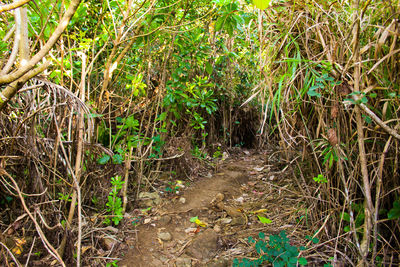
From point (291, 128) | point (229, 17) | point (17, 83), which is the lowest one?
point (291, 128)

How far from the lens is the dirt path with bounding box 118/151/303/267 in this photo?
1927mm

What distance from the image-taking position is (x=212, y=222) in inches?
92.9

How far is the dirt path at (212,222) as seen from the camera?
1.93 metres

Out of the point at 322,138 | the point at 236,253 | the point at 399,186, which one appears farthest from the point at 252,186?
the point at 399,186

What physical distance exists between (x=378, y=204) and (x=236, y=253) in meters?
0.96

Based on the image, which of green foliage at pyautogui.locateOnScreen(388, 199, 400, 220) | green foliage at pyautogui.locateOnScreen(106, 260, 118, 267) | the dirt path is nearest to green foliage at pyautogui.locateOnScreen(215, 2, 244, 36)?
the dirt path

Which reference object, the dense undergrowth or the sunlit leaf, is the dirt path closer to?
the sunlit leaf

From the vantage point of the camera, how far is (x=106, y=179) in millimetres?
2336

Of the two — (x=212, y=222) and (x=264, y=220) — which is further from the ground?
(x=264, y=220)

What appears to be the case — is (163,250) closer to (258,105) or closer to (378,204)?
(378,204)

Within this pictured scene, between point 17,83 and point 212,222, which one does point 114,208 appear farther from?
point 17,83

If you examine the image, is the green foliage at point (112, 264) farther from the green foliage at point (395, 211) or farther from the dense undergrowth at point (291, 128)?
the green foliage at point (395, 211)

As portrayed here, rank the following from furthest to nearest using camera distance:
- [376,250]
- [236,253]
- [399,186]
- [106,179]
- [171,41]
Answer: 1. [171,41]
2. [106,179]
3. [236,253]
4. [376,250]
5. [399,186]

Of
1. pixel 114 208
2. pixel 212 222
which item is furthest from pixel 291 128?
pixel 114 208
